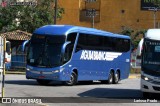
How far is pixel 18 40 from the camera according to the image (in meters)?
45.3

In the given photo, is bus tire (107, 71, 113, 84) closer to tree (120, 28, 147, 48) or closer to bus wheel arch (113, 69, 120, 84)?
bus wheel arch (113, 69, 120, 84)

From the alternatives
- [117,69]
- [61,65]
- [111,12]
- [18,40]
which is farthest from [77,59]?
[111,12]

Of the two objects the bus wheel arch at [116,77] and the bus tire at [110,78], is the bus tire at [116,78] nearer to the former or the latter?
the bus wheel arch at [116,77]

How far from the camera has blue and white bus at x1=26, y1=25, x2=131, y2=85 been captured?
981 inches

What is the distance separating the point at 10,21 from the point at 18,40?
11.5 m

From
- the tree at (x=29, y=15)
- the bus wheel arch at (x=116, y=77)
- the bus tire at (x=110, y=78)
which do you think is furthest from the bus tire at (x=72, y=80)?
the tree at (x=29, y=15)

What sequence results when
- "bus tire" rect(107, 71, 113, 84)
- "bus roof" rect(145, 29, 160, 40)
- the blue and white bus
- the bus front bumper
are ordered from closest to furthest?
the bus front bumper
"bus roof" rect(145, 29, 160, 40)
the blue and white bus
"bus tire" rect(107, 71, 113, 84)

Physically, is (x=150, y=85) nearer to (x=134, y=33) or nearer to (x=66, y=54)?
(x=66, y=54)

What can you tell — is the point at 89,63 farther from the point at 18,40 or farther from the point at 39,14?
the point at 39,14

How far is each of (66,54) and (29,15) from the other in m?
30.4

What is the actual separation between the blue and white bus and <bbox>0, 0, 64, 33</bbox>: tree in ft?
83.9

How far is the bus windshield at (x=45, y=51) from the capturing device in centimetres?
2491

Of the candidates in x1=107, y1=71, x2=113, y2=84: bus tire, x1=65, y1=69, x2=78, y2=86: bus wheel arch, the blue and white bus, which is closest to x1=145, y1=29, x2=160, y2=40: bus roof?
the blue and white bus

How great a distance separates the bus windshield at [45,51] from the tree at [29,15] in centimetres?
2791
